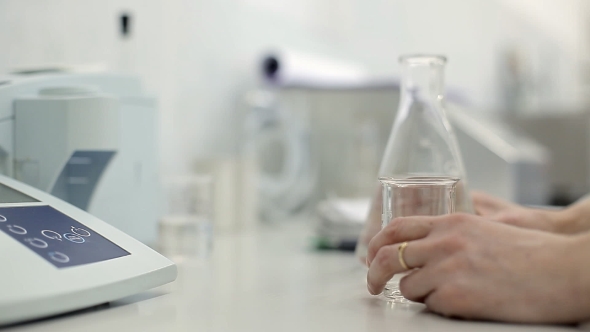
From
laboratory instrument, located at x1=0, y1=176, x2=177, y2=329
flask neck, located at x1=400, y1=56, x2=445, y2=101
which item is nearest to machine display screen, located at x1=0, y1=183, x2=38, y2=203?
laboratory instrument, located at x1=0, y1=176, x2=177, y2=329

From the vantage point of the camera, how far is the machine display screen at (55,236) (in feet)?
1.67

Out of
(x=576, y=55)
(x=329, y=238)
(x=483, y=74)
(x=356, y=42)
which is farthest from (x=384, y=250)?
(x=576, y=55)

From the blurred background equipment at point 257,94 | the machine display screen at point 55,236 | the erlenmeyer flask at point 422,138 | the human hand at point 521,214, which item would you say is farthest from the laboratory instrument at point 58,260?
the human hand at point 521,214

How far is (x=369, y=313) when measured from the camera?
1.82 ft

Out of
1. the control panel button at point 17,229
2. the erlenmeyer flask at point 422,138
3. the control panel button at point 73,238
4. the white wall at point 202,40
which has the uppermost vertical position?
the white wall at point 202,40

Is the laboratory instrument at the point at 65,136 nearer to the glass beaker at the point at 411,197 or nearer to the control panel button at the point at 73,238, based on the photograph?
the control panel button at the point at 73,238

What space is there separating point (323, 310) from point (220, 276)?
0.79 feet

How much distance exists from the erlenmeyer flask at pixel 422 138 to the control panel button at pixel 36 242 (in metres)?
0.41

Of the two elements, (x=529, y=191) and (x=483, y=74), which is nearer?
(x=529, y=191)

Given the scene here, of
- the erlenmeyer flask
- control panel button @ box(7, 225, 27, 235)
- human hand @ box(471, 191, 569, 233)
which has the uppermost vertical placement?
the erlenmeyer flask

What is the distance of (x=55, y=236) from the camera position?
54cm

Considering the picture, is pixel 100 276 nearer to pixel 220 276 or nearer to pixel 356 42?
pixel 220 276

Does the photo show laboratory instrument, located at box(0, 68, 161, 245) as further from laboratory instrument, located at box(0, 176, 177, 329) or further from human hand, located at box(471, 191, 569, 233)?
human hand, located at box(471, 191, 569, 233)

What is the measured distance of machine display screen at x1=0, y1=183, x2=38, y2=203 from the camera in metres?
0.59
